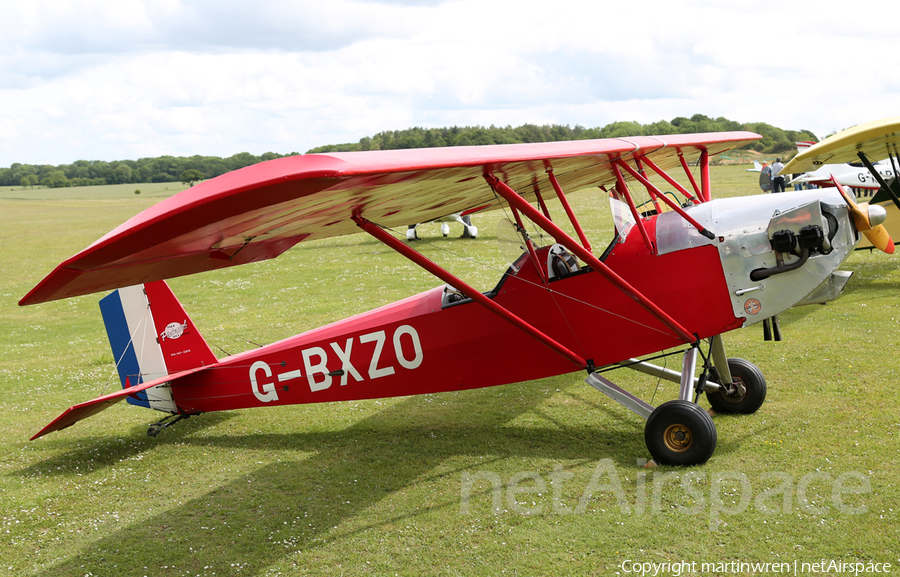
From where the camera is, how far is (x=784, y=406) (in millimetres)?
7086

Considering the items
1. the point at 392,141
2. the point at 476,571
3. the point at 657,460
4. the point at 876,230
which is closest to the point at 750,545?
the point at 657,460

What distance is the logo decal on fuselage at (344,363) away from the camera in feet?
22.2

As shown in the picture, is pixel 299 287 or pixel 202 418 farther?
pixel 299 287

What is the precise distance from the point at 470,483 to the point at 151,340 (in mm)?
4380

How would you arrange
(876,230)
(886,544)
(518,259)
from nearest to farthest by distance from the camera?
(886,544) < (876,230) < (518,259)

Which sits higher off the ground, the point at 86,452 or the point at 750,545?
the point at 86,452

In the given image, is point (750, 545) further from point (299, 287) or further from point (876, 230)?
point (299, 287)

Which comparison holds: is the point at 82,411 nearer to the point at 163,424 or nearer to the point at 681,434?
the point at 163,424

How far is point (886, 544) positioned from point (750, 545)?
2.88 feet

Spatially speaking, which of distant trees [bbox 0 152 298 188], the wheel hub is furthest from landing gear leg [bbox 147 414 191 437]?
distant trees [bbox 0 152 298 188]

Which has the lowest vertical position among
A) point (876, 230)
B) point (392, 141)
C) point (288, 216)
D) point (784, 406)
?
point (784, 406)

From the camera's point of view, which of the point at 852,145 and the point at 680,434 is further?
the point at 852,145

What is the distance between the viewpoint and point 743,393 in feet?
22.7

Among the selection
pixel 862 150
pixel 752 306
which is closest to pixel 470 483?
pixel 752 306
